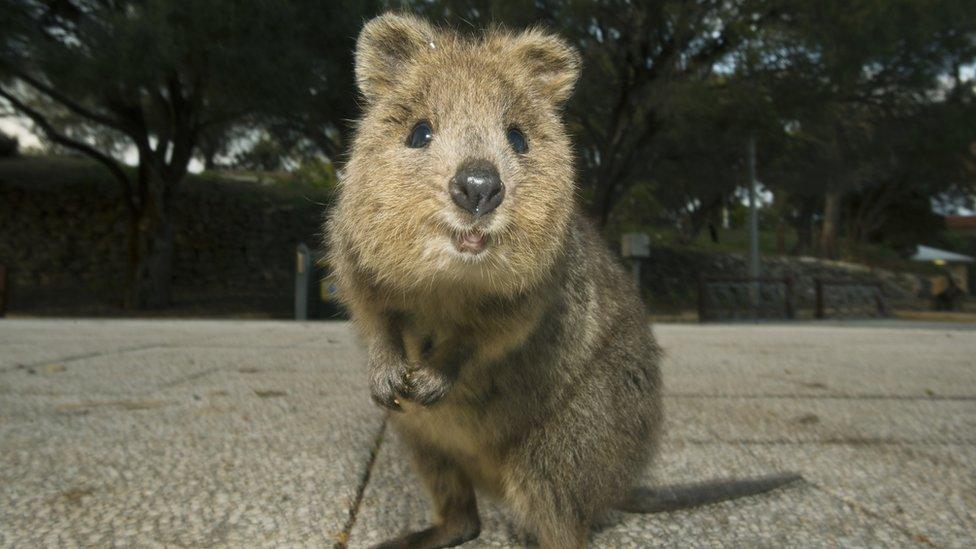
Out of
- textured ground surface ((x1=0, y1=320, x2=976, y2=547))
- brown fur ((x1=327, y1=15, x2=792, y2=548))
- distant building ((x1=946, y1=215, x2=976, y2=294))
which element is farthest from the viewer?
distant building ((x1=946, y1=215, x2=976, y2=294))

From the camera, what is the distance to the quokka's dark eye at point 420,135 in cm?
190

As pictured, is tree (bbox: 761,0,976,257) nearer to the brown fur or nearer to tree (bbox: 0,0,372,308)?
tree (bbox: 0,0,372,308)

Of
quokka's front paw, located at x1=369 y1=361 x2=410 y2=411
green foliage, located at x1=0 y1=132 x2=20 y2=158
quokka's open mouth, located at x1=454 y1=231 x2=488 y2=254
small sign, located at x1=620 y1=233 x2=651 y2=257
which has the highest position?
green foliage, located at x1=0 y1=132 x2=20 y2=158

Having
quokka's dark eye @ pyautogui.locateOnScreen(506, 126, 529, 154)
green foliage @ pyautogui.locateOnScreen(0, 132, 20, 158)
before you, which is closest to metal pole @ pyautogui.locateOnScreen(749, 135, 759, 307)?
quokka's dark eye @ pyautogui.locateOnScreen(506, 126, 529, 154)

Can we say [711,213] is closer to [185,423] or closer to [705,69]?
[705,69]

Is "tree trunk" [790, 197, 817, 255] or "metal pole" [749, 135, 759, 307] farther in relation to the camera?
"tree trunk" [790, 197, 817, 255]

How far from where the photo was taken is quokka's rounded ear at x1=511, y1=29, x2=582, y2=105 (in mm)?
2220

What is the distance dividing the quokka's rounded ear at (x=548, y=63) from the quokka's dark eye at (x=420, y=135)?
1.37 ft

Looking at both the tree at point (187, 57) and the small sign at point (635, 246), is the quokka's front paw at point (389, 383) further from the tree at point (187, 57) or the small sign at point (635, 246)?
the small sign at point (635, 246)

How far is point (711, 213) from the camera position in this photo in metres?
37.0

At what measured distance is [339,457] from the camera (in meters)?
2.77

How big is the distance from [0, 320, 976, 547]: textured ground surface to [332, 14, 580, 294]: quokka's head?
2.84ft

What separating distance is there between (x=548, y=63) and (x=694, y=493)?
142cm

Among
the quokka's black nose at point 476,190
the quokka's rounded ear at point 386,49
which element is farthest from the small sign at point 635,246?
the quokka's black nose at point 476,190
